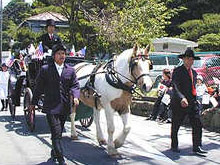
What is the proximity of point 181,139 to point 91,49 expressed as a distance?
1599cm

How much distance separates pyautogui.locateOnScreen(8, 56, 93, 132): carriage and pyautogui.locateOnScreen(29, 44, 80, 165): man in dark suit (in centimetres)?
183

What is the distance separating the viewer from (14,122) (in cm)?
1171

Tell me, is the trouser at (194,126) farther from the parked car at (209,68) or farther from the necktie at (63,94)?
the parked car at (209,68)

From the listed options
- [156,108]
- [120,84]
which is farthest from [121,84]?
[156,108]

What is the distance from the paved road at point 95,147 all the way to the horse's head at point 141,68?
1407mm

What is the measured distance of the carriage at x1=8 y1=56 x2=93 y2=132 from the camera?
32.9 feet

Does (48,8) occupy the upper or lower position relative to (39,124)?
A: upper

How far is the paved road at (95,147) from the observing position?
295 inches

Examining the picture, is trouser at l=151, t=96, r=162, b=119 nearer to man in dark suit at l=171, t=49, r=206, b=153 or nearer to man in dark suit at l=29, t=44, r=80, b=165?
man in dark suit at l=171, t=49, r=206, b=153

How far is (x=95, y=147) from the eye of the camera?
28.0ft

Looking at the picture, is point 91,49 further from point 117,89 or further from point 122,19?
point 117,89

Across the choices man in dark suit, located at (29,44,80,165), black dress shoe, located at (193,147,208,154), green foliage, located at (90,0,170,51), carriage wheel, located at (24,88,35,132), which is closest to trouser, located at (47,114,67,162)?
man in dark suit, located at (29,44,80,165)

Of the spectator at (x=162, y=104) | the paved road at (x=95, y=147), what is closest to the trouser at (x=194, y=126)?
the paved road at (x=95, y=147)

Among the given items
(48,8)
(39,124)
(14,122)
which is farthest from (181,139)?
(48,8)
